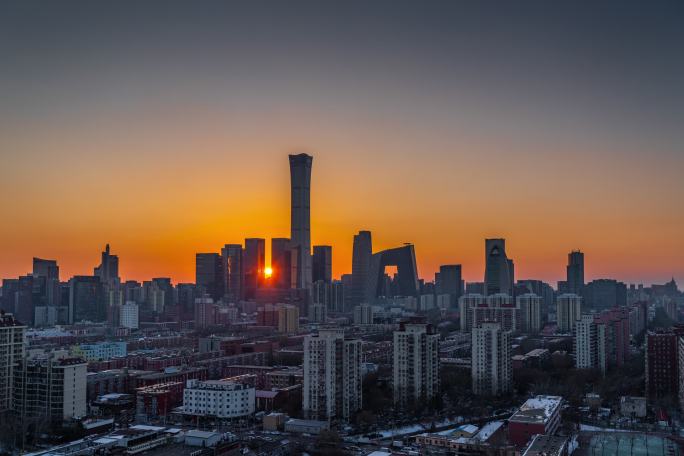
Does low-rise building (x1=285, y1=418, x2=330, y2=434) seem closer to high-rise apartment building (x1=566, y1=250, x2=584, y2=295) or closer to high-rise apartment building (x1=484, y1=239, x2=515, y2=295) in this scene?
high-rise apartment building (x1=484, y1=239, x2=515, y2=295)

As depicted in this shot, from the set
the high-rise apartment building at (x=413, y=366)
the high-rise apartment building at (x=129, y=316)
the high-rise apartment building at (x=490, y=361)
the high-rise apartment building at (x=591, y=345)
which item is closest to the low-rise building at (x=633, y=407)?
the high-rise apartment building at (x=490, y=361)

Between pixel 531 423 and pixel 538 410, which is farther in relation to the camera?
pixel 538 410

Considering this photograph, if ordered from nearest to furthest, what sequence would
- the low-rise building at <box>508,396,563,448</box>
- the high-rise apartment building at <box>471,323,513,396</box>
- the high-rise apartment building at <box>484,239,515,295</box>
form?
the low-rise building at <box>508,396,563,448</box>, the high-rise apartment building at <box>471,323,513,396</box>, the high-rise apartment building at <box>484,239,515,295</box>

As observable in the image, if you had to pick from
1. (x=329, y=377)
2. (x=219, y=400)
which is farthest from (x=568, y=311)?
(x=219, y=400)

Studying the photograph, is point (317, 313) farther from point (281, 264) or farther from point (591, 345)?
point (591, 345)

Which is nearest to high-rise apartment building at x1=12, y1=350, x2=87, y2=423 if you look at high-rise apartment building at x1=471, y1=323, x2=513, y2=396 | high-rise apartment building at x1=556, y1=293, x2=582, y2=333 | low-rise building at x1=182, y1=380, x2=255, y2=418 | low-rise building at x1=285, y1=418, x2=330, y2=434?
Result: low-rise building at x1=182, y1=380, x2=255, y2=418

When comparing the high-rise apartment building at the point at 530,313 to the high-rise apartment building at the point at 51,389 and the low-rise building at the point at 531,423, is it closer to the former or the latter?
the low-rise building at the point at 531,423
